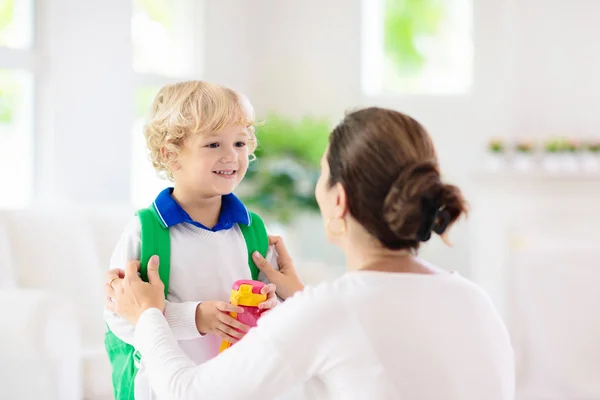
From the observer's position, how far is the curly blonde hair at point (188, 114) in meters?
1.70

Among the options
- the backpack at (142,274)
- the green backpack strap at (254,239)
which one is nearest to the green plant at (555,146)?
the green backpack strap at (254,239)

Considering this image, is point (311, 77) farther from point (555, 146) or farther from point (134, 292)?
point (134, 292)

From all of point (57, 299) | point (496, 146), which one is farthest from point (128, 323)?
point (496, 146)

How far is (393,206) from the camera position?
1.28 metres

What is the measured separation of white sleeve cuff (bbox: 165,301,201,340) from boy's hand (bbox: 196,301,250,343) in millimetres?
11

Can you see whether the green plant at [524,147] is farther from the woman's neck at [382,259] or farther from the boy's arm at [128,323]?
the woman's neck at [382,259]

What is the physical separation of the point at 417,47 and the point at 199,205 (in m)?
4.09

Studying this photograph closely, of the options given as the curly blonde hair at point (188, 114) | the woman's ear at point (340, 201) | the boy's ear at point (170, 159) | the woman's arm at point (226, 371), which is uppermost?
the curly blonde hair at point (188, 114)

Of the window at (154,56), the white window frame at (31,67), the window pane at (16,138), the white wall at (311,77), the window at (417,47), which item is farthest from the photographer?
the window at (417,47)

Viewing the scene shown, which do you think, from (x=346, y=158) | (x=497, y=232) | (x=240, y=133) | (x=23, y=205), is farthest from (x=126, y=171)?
(x=346, y=158)

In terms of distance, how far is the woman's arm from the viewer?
126 cm

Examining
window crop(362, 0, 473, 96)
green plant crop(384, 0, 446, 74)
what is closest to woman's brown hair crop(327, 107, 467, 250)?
window crop(362, 0, 473, 96)

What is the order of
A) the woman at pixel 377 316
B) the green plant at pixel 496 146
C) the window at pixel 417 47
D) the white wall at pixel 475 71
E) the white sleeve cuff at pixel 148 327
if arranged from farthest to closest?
1. the window at pixel 417 47
2. the white wall at pixel 475 71
3. the green plant at pixel 496 146
4. the white sleeve cuff at pixel 148 327
5. the woman at pixel 377 316

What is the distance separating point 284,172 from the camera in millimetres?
4719
